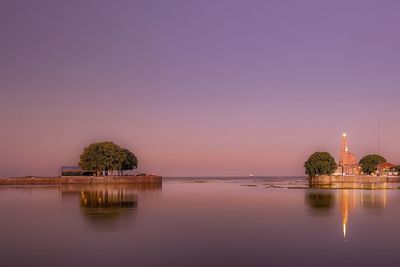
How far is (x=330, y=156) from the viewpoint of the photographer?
188 meters

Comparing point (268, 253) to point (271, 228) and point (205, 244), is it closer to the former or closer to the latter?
point (205, 244)

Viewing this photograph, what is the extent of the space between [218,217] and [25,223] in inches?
698

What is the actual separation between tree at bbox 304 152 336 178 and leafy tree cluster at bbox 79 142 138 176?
256 ft

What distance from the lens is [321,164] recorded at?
597 feet

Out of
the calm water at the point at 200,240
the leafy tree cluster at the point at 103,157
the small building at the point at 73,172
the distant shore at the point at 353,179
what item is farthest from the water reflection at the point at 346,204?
the small building at the point at 73,172

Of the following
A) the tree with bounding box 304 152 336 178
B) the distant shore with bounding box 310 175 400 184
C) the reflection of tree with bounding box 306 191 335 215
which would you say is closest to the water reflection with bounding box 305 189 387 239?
the reflection of tree with bounding box 306 191 335 215

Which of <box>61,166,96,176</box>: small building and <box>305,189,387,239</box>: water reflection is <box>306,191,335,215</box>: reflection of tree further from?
<box>61,166,96,176</box>: small building

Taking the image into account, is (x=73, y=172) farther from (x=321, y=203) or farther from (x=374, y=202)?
(x=374, y=202)

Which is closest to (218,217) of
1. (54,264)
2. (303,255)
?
→ (303,255)

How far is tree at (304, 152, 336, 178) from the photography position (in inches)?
7190

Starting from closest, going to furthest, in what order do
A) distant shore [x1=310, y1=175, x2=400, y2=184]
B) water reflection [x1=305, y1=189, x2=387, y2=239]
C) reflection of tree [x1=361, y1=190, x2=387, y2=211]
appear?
water reflection [x1=305, y1=189, x2=387, y2=239]
reflection of tree [x1=361, y1=190, x2=387, y2=211]
distant shore [x1=310, y1=175, x2=400, y2=184]

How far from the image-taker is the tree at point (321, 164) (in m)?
183

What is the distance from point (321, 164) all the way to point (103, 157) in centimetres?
8741

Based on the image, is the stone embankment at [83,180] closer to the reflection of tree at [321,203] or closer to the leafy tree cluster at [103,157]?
the leafy tree cluster at [103,157]
